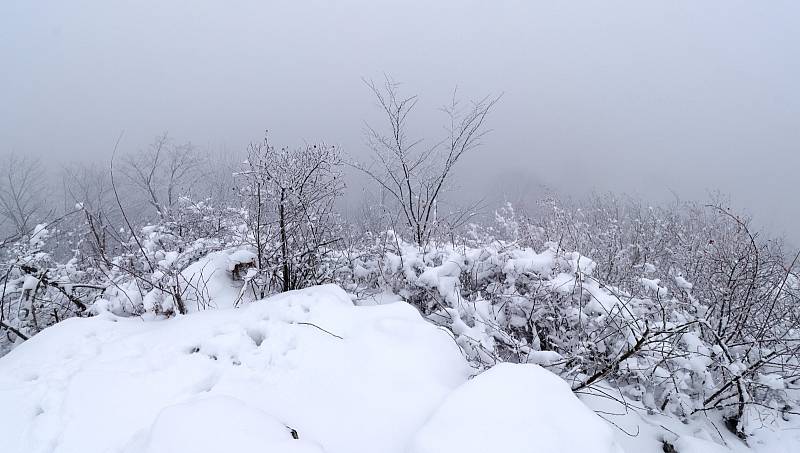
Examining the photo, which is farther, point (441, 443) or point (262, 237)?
point (262, 237)

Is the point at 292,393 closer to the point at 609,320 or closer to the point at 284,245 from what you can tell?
the point at 284,245

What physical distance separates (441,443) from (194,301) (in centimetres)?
327

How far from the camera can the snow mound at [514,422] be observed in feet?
6.01

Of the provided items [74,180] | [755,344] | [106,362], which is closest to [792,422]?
[755,344]

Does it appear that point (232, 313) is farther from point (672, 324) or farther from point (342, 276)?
point (672, 324)

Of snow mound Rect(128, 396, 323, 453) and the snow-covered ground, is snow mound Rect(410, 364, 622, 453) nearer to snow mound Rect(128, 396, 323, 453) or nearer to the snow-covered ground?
the snow-covered ground

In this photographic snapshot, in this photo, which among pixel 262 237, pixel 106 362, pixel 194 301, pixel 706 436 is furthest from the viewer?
pixel 262 237

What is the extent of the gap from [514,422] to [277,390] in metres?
1.49

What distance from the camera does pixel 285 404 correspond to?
238 centimetres

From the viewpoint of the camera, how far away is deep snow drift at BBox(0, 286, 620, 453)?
1.90 m

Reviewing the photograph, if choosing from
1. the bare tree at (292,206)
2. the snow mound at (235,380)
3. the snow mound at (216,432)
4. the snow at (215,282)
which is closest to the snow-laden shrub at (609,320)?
the bare tree at (292,206)

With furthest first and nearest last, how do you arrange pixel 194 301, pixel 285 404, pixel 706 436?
pixel 194 301
pixel 706 436
pixel 285 404

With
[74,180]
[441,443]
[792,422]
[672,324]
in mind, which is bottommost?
[74,180]

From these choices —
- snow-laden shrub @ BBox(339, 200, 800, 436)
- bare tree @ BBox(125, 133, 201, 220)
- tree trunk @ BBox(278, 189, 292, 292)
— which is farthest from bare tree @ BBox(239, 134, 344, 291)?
bare tree @ BBox(125, 133, 201, 220)
